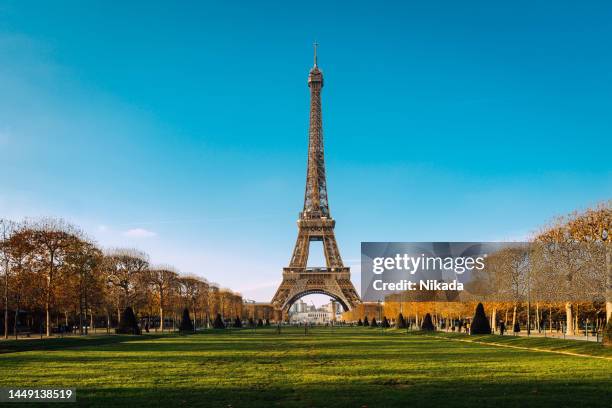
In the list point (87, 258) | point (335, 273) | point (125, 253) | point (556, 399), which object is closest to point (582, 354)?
point (556, 399)

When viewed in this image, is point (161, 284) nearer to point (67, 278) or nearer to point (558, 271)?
point (67, 278)

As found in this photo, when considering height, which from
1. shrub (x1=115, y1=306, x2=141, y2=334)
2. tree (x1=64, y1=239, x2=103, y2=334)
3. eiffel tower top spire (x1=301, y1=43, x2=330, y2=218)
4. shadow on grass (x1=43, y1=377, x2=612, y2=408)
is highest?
eiffel tower top spire (x1=301, y1=43, x2=330, y2=218)

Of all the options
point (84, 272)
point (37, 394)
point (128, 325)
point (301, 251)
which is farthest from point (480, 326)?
point (301, 251)

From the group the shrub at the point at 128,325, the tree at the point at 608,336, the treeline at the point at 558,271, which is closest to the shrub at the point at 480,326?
the treeline at the point at 558,271

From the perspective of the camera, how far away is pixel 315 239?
12262 cm

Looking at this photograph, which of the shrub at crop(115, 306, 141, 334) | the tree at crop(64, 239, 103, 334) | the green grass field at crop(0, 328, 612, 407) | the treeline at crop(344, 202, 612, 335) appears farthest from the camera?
the shrub at crop(115, 306, 141, 334)

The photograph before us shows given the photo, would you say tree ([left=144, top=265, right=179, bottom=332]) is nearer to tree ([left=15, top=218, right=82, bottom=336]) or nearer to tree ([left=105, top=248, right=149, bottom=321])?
tree ([left=105, top=248, right=149, bottom=321])

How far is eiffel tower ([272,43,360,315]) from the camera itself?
11406cm

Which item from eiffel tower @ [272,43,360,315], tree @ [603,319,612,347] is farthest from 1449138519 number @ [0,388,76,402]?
eiffel tower @ [272,43,360,315]

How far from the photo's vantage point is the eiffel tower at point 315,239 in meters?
114

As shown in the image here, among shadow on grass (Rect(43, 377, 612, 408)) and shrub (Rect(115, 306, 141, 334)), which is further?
shrub (Rect(115, 306, 141, 334))

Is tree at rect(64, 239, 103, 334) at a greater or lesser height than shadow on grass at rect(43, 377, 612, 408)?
greater

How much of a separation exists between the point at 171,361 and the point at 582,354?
18.0 metres

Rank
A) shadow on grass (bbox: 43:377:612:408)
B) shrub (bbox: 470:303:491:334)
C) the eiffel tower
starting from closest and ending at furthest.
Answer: shadow on grass (bbox: 43:377:612:408)
shrub (bbox: 470:303:491:334)
the eiffel tower
